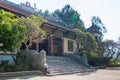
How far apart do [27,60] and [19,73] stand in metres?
2.62

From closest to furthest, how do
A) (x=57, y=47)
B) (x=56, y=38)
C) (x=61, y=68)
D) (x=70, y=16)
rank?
(x=61, y=68), (x=56, y=38), (x=57, y=47), (x=70, y=16)

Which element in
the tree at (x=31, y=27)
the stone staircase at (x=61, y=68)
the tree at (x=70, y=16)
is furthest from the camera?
the tree at (x=70, y=16)

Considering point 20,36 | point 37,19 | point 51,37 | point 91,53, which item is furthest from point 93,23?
point 20,36

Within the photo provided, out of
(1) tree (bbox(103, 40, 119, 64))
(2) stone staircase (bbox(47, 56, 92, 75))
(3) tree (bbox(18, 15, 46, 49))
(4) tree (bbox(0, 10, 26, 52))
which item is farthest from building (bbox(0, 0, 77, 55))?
(4) tree (bbox(0, 10, 26, 52))

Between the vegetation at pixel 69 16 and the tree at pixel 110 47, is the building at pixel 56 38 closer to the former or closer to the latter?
the tree at pixel 110 47

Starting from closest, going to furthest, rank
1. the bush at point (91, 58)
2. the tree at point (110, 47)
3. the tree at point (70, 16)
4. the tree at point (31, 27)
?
the tree at point (31, 27) < the bush at point (91, 58) < the tree at point (110, 47) < the tree at point (70, 16)

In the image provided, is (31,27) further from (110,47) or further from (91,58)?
(110,47)

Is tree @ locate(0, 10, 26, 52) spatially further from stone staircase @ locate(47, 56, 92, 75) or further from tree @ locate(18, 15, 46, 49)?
stone staircase @ locate(47, 56, 92, 75)

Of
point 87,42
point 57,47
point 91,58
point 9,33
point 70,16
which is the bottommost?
point 91,58

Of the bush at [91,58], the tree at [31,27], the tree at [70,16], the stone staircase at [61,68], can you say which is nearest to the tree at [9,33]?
the tree at [31,27]

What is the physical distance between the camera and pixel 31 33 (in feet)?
51.8

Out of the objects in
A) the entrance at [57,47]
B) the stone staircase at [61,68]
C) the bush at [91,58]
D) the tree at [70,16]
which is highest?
the tree at [70,16]

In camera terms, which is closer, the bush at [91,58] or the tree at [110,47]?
the bush at [91,58]

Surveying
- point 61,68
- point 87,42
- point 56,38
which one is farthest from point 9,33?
point 87,42
